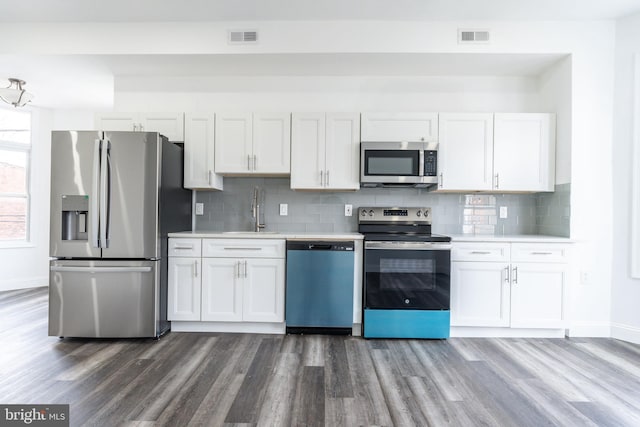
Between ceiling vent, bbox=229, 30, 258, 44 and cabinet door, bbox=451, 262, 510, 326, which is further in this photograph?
ceiling vent, bbox=229, 30, 258, 44

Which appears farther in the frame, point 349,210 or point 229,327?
point 349,210

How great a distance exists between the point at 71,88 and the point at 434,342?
16.2 ft

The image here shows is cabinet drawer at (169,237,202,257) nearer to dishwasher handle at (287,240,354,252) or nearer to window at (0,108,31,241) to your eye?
dishwasher handle at (287,240,354,252)

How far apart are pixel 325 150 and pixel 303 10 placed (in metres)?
1.23

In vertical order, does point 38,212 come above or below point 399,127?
below

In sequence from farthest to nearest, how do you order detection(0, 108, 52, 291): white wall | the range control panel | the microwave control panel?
detection(0, 108, 52, 291): white wall → the range control panel → the microwave control panel

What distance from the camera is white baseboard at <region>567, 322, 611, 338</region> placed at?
3.08 metres

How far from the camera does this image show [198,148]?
3.36 m

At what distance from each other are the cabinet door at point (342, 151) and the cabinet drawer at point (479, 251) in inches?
43.6

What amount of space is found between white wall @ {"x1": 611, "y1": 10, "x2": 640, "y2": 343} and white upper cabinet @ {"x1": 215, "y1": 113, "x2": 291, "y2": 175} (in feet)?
10.1

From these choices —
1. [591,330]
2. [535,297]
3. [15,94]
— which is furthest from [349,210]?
[15,94]
